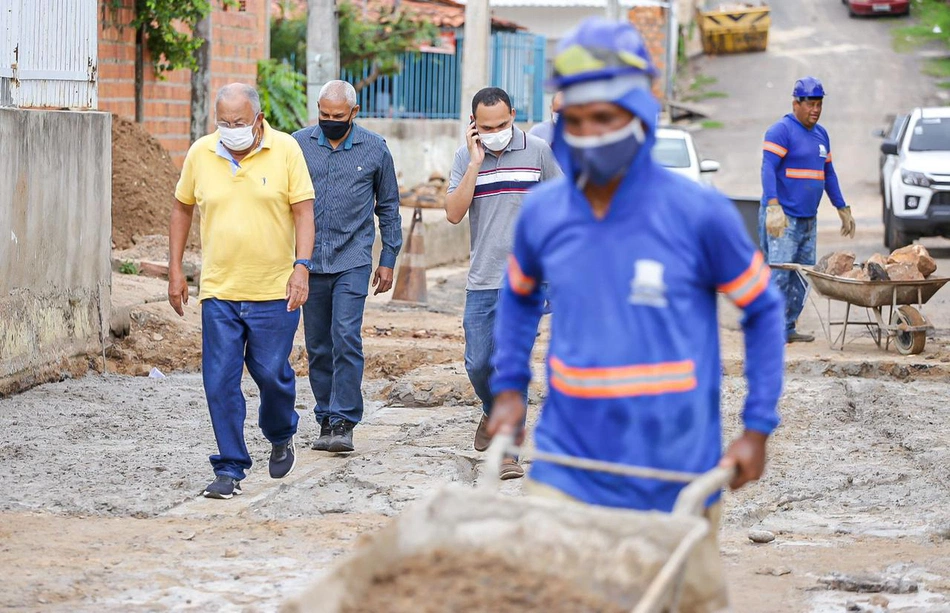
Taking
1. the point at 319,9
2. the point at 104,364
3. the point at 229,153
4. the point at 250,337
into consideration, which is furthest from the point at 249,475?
the point at 319,9

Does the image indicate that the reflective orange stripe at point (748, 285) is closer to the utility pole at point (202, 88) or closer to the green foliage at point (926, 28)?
the utility pole at point (202, 88)

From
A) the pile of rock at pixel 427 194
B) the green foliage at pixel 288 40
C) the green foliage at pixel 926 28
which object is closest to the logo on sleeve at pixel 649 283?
the pile of rock at pixel 427 194

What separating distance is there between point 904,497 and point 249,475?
11.2ft

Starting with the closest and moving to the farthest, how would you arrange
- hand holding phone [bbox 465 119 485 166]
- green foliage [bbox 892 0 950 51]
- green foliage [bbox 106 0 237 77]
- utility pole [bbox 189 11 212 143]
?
1. hand holding phone [bbox 465 119 485 166]
2. green foliage [bbox 106 0 237 77]
3. utility pole [bbox 189 11 212 143]
4. green foliage [bbox 892 0 950 51]

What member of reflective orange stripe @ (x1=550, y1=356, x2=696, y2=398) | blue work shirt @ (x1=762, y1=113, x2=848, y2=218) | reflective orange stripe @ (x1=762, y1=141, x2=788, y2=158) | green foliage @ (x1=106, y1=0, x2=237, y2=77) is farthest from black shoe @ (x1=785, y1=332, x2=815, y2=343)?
reflective orange stripe @ (x1=550, y1=356, x2=696, y2=398)

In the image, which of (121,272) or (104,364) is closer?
(104,364)

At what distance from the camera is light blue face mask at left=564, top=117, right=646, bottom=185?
337cm

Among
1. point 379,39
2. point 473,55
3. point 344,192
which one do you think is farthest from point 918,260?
point 379,39

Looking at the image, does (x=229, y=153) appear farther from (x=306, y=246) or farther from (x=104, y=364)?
(x=104, y=364)

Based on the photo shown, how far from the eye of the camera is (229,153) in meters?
6.84

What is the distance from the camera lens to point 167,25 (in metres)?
15.1

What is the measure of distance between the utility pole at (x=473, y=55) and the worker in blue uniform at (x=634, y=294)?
14.9 metres

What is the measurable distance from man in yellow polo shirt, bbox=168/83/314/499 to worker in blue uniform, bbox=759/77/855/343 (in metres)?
5.82

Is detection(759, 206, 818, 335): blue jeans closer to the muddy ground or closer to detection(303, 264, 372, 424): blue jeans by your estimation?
the muddy ground
